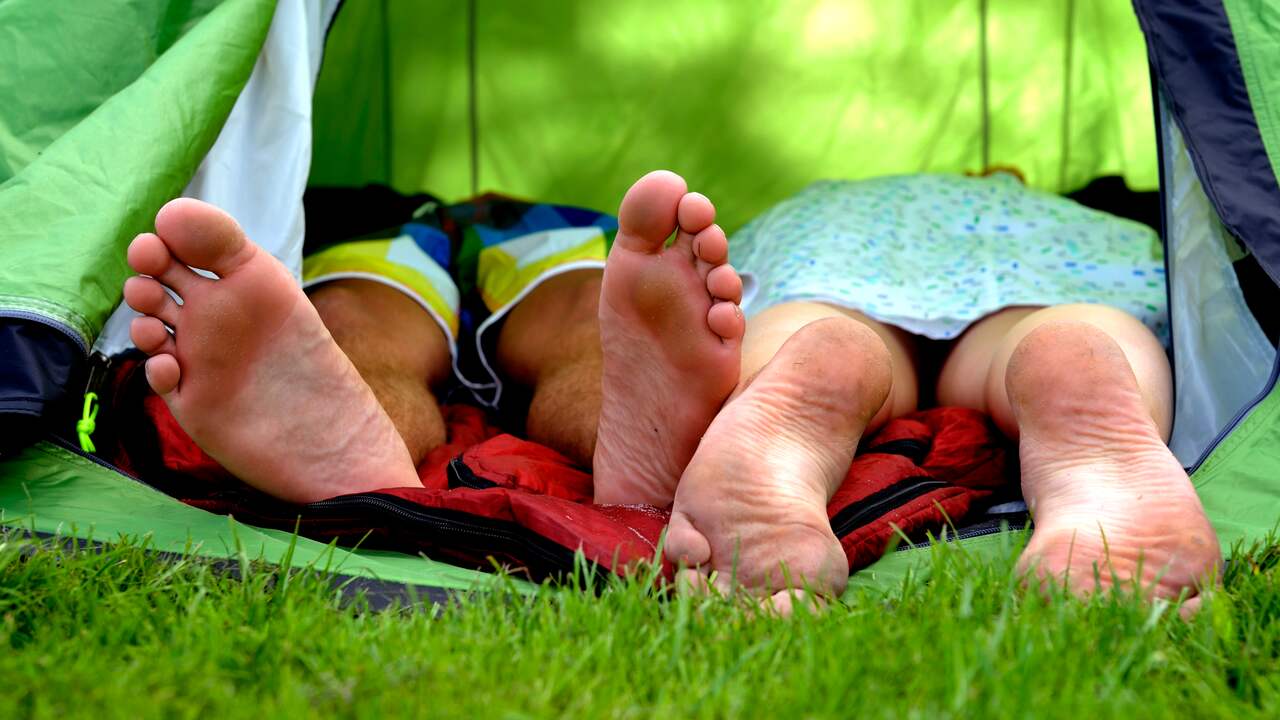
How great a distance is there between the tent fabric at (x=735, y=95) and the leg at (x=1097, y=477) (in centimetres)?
138

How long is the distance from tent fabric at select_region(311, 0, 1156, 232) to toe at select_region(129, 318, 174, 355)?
131cm

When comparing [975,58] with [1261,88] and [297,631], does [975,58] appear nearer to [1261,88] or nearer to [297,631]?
[1261,88]

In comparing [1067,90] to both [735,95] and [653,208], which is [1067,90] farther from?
[653,208]

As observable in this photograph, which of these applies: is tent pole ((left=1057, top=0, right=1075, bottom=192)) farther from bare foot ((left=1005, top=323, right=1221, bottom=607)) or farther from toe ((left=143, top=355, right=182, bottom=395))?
toe ((left=143, top=355, right=182, bottom=395))

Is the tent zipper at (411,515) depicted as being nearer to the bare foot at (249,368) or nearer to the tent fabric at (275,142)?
the bare foot at (249,368)

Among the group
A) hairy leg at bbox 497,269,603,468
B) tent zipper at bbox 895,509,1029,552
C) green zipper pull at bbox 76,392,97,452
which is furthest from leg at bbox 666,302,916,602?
green zipper pull at bbox 76,392,97,452

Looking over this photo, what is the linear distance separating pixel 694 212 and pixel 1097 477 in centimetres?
42

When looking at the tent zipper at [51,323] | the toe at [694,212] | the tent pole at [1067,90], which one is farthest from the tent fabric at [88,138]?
the tent pole at [1067,90]

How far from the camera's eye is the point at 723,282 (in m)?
1.10

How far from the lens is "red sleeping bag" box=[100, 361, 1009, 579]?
3.49 ft

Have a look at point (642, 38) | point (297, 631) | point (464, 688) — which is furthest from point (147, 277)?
point (642, 38)

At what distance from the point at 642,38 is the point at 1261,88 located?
4.28 ft

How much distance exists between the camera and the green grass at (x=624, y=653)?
742mm

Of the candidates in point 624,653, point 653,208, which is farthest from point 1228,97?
point 624,653
